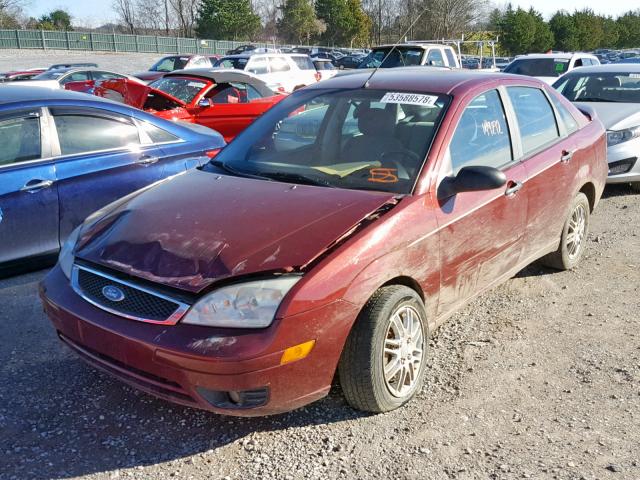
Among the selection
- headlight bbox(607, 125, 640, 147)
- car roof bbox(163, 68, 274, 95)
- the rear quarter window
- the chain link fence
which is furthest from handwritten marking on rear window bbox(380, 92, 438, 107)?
the chain link fence

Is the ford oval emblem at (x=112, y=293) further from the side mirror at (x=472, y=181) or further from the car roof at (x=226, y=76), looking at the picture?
the car roof at (x=226, y=76)

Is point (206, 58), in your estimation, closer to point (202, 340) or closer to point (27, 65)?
point (27, 65)

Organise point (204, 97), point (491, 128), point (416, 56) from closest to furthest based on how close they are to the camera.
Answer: point (491, 128) → point (204, 97) → point (416, 56)

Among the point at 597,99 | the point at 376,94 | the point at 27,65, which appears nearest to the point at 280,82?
the point at 597,99

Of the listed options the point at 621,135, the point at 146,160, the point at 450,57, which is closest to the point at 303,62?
the point at 450,57

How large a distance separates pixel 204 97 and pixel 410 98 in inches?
254

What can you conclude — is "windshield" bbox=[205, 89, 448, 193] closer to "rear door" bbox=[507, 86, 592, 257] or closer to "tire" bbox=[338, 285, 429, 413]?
"tire" bbox=[338, 285, 429, 413]

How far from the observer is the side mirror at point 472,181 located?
3.36 metres

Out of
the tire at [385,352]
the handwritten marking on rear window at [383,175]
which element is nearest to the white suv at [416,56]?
the handwritten marking on rear window at [383,175]

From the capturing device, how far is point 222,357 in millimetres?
2605

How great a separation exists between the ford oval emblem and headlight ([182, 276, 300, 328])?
1.29ft

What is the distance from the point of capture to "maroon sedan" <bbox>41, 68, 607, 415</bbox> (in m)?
2.71

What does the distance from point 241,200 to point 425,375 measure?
1445 millimetres

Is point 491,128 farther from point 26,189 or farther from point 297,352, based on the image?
point 26,189
